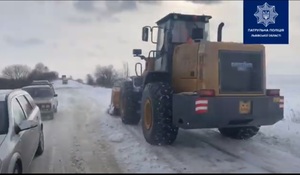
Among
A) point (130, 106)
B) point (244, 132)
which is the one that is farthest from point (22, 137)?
point (130, 106)

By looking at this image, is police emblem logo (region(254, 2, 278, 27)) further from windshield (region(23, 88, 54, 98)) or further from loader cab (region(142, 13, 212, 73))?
windshield (region(23, 88, 54, 98))

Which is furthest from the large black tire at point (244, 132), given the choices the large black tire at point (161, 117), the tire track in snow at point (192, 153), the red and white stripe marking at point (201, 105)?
the red and white stripe marking at point (201, 105)

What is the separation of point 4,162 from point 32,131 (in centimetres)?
181

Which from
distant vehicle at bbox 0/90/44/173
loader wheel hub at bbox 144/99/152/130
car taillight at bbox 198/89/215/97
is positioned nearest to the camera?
distant vehicle at bbox 0/90/44/173

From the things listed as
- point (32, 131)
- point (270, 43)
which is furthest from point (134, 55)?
point (32, 131)

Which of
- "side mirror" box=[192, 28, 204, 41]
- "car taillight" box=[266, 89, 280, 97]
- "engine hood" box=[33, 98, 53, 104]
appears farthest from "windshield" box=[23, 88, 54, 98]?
"car taillight" box=[266, 89, 280, 97]

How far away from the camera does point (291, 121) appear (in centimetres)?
1122

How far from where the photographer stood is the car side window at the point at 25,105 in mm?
6680

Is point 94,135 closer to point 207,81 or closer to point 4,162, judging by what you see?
point 207,81

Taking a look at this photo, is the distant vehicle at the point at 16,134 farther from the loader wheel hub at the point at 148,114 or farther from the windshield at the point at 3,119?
the loader wheel hub at the point at 148,114

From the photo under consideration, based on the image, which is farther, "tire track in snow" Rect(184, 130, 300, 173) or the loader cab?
the loader cab

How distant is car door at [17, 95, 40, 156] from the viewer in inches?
248

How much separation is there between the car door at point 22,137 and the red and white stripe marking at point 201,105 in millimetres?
3040

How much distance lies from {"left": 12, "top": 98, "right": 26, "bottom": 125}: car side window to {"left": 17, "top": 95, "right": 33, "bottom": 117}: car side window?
0.25 m
